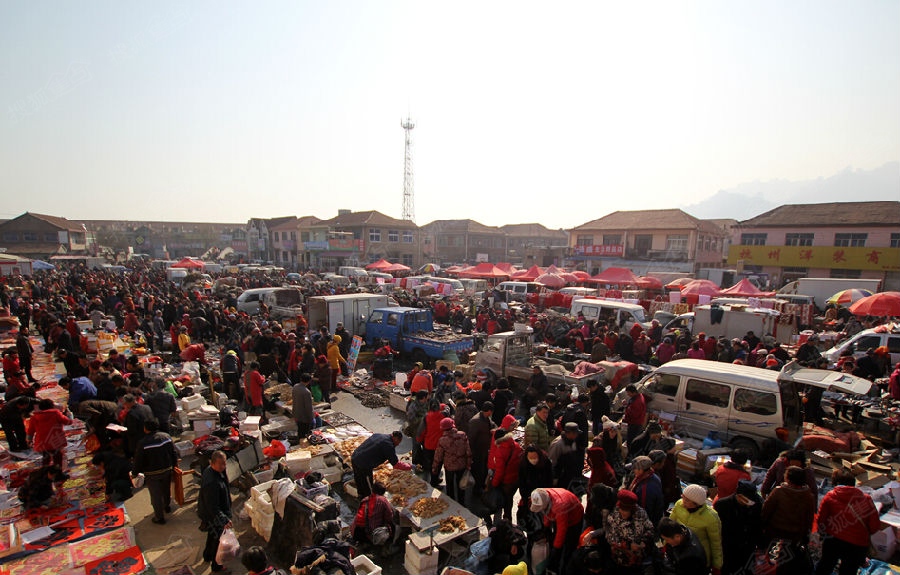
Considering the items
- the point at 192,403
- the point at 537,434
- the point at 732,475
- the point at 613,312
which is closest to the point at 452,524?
the point at 537,434

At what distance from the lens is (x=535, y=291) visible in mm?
26031

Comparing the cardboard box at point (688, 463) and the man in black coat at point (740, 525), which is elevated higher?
the man in black coat at point (740, 525)

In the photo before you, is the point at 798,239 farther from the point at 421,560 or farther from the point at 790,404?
the point at 421,560

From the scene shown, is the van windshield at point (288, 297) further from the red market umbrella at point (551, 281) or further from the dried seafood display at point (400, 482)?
the dried seafood display at point (400, 482)

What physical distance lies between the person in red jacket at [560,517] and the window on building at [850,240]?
129ft

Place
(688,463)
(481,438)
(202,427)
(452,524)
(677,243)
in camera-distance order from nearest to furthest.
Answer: (452,524) < (481,438) < (688,463) < (202,427) < (677,243)

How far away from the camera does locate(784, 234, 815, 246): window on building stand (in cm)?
3353

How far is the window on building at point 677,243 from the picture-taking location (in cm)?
3819

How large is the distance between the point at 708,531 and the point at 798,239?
39.3m

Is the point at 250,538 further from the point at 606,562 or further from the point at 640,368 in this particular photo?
the point at 640,368

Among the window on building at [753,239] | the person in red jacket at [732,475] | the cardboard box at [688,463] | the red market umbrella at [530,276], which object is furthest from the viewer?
the window on building at [753,239]

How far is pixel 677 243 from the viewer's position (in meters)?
38.6

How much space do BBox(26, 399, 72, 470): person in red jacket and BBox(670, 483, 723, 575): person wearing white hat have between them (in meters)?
8.85

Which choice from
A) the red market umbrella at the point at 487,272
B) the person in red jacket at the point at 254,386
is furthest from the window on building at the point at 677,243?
the person in red jacket at the point at 254,386
